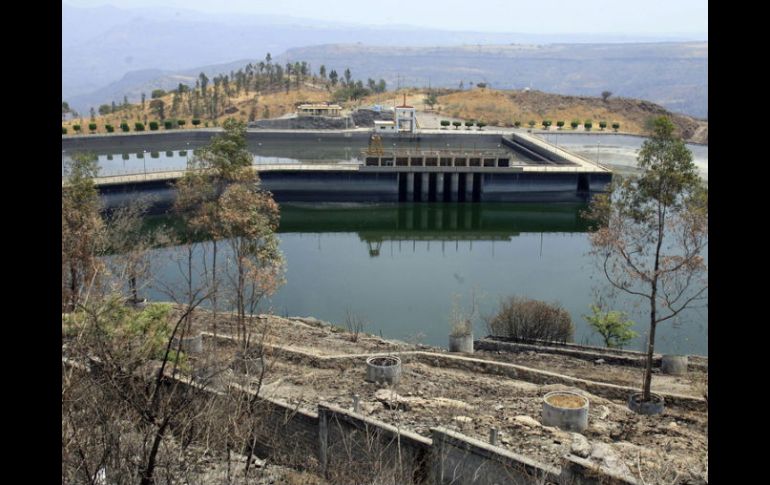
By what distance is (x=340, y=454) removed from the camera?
10.2m

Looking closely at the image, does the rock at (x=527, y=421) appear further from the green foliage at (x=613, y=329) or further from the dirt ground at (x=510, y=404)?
the green foliage at (x=613, y=329)

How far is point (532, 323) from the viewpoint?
18.2m

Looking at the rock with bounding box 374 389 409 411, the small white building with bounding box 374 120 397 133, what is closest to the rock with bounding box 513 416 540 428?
the rock with bounding box 374 389 409 411

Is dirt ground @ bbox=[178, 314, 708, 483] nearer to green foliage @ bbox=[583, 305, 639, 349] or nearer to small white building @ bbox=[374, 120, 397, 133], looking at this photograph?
green foliage @ bbox=[583, 305, 639, 349]

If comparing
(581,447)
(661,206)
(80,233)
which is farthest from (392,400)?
(80,233)

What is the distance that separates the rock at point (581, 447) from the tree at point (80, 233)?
679 cm

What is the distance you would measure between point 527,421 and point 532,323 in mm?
7082

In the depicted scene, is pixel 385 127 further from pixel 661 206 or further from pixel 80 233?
pixel 661 206

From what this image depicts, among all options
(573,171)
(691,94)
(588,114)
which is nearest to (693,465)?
(573,171)

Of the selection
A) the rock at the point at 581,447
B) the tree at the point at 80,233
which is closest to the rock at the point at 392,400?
the rock at the point at 581,447

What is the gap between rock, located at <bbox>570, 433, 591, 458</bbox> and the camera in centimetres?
964

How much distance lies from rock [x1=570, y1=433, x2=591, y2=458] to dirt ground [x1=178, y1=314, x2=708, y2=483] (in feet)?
0.04

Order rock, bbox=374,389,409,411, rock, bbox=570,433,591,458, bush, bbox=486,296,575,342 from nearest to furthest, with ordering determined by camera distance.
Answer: rock, bbox=570,433,591,458
rock, bbox=374,389,409,411
bush, bbox=486,296,575,342
